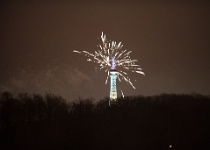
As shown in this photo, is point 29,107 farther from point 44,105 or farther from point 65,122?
point 65,122

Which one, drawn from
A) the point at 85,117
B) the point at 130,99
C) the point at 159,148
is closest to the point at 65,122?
the point at 85,117

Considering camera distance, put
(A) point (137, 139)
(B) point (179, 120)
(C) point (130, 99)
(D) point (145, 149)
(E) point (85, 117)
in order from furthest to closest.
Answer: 1. (C) point (130, 99)
2. (E) point (85, 117)
3. (B) point (179, 120)
4. (A) point (137, 139)
5. (D) point (145, 149)

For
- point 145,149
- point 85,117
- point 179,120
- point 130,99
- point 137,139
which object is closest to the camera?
point 145,149

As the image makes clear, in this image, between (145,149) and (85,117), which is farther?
(85,117)

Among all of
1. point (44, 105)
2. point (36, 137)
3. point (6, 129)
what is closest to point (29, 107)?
point (44, 105)

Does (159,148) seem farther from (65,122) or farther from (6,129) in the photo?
(6,129)

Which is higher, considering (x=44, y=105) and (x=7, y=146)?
(x=44, y=105)

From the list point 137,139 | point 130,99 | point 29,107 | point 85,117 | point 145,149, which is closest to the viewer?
point 145,149
